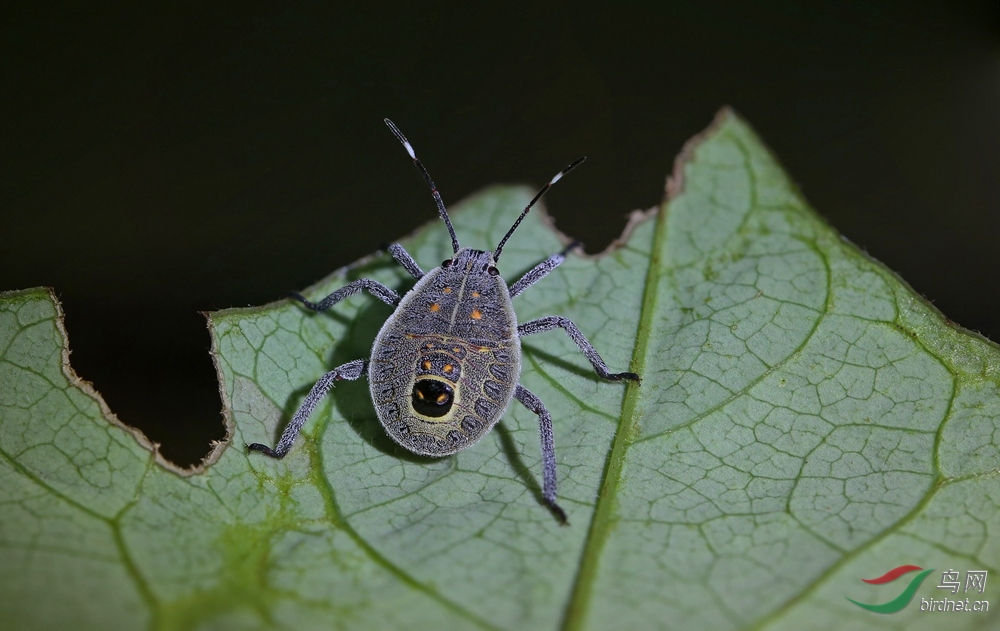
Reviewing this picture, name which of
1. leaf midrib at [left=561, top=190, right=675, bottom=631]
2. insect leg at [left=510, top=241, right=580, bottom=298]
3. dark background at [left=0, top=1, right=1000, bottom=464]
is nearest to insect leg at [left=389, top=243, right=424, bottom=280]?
dark background at [left=0, top=1, right=1000, bottom=464]

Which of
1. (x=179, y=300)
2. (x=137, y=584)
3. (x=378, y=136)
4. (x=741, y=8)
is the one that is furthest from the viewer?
(x=741, y=8)

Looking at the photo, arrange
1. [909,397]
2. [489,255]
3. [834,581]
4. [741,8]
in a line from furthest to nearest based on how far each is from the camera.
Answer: [741,8] → [489,255] → [909,397] → [834,581]

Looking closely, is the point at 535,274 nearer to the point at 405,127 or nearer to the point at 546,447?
the point at 546,447

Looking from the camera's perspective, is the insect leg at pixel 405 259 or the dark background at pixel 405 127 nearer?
the insect leg at pixel 405 259

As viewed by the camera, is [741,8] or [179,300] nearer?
[179,300]

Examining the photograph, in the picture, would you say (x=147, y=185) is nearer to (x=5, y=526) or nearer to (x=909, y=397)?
(x=5, y=526)

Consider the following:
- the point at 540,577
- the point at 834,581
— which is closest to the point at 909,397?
the point at 834,581

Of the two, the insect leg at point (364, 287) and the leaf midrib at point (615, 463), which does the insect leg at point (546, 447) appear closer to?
the leaf midrib at point (615, 463)

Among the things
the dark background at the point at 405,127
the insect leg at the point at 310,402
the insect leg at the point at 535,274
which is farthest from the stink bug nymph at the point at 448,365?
the dark background at the point at 405,127
